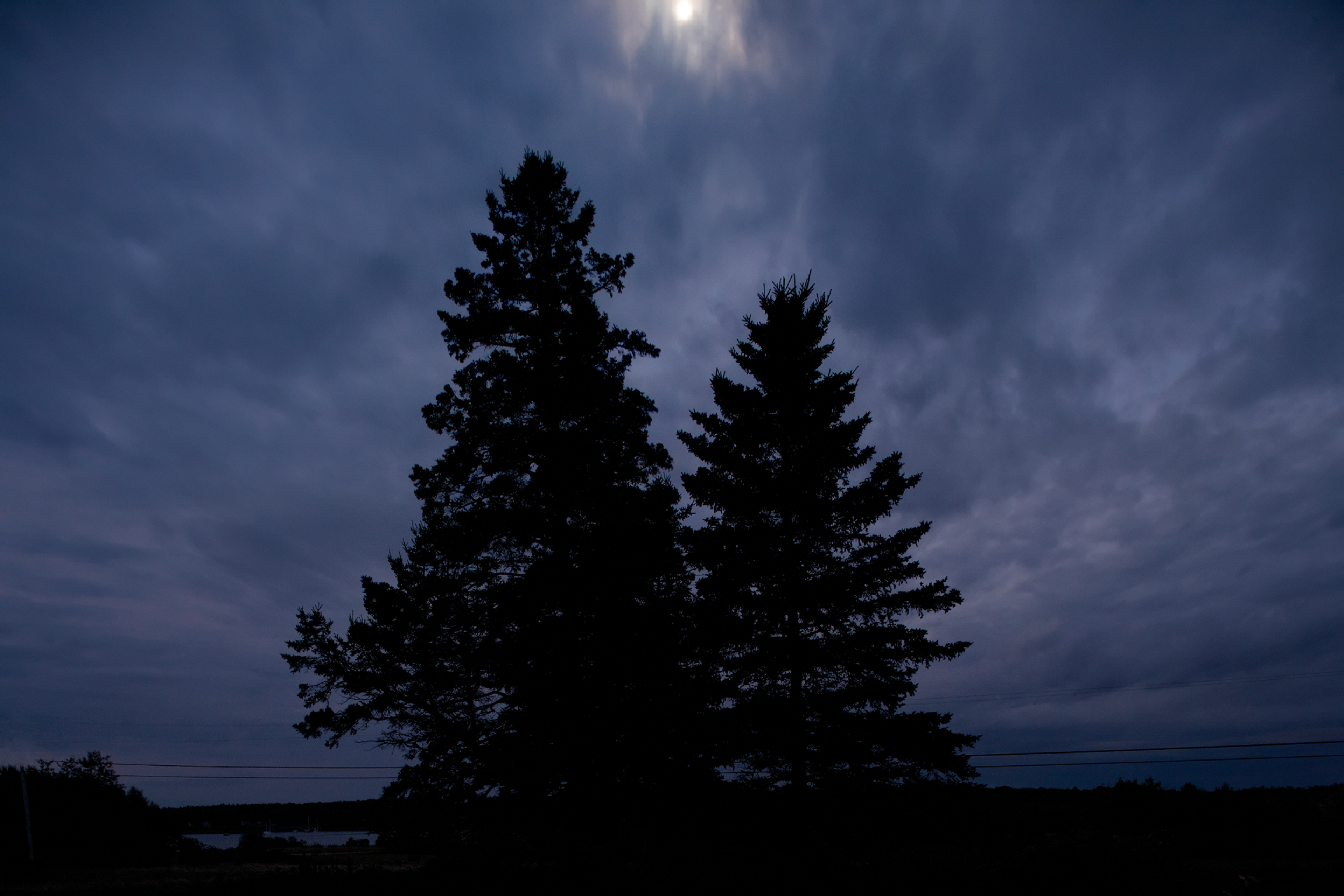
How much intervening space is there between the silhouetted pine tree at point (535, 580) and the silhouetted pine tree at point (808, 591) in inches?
77.9

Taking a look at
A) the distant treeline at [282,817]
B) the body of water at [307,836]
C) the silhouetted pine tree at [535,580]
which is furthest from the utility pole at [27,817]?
the distant treeline at [282,817]

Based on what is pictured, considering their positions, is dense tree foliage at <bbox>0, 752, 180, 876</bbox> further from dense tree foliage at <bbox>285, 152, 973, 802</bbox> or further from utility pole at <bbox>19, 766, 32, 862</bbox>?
dense tree foliage at <bbox>285, 152, 973, 802</bbox>

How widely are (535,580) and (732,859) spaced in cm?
940

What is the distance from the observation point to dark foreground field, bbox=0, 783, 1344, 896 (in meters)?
15.1

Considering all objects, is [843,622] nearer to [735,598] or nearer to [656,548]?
[735,598]

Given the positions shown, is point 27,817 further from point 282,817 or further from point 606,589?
point 282,817

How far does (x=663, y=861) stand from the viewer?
17.2 meters

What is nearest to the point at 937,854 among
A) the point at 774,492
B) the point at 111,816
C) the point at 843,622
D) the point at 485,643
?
the point at 843,622

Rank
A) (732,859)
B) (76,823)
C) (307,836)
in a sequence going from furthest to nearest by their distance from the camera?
(307,836)
(76,823)
(732,859)

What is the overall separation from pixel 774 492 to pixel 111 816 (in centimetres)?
2973

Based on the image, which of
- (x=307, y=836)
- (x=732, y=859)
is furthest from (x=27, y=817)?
(x=307, y=836)

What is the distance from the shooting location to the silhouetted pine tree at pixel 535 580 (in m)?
17.9

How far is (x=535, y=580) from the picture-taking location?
18.4 metres

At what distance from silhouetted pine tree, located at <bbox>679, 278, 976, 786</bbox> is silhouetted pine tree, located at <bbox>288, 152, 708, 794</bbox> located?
198 centimetres
